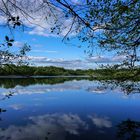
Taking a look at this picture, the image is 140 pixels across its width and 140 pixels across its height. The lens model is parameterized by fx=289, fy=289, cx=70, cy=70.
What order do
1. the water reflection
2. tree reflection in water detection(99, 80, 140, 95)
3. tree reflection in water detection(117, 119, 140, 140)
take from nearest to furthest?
tree reflection in water detection(99, 80, 140, 95)
the water reflection
tree reflection in water detection(117, 119, 140, 140)

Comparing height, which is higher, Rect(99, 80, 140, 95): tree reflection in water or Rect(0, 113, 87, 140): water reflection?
Rect(99, 80, 140, 95): tree reflection in water

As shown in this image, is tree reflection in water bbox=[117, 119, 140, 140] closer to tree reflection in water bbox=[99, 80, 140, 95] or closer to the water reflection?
the water reflection

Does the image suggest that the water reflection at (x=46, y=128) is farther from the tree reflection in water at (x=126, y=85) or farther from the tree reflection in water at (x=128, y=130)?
the tree reflection in water at (x=126, y=85)

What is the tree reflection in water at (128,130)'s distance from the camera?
1573 centimetres

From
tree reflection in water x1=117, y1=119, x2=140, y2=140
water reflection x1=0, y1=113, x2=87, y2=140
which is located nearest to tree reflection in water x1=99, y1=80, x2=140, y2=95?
tree reflection in water x1=117, y1=119, x2=140, y2=140

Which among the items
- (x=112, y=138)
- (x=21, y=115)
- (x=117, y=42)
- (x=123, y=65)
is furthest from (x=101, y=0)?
(x=21, y=115)

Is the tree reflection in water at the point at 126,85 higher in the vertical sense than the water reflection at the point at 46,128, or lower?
higher

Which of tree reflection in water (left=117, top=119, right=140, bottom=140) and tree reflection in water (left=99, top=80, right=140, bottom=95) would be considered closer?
tree reflection in water (left=99, top=80, right=140, bottom=95)

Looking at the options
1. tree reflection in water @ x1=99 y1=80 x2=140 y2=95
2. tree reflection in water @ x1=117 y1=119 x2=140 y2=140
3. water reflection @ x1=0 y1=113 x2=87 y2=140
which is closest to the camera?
tree reflection in water @ x1=99 y1=80 x2=140 y2=95

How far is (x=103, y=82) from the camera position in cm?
1444

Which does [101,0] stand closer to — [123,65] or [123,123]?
[123,65]

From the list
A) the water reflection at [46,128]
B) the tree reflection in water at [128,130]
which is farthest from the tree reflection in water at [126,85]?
the water reflection at [46,128]

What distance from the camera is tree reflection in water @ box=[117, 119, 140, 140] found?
15727mm

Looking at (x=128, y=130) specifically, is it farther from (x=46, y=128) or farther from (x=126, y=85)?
(x=46, y=128)
